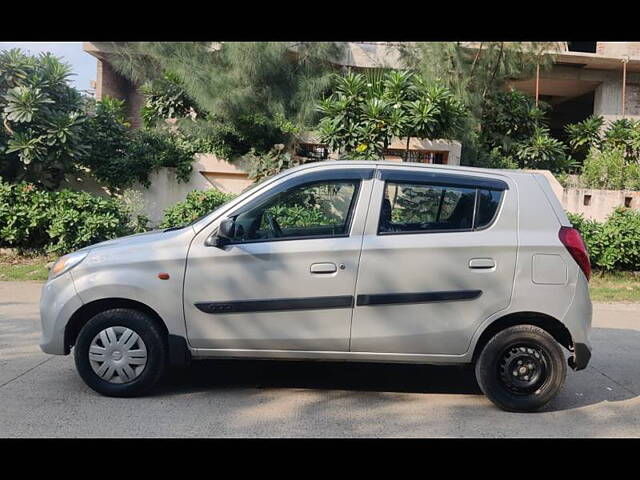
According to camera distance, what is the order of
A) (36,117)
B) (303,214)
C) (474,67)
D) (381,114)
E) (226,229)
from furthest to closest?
(474,67)
(381,114)
(36,117)
(303,214)
(226,229)

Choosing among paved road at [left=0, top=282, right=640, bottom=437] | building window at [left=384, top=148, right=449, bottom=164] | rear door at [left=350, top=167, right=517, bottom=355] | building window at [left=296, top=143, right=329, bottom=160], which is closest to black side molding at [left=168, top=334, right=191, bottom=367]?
paved road at [left=0, top=282, right=640, bottom=437]

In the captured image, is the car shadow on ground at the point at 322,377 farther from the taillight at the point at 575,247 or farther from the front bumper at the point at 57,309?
the taillight at the point at 575,247

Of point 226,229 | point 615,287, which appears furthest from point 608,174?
point 226,229

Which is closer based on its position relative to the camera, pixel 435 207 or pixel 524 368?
pixel 524 368

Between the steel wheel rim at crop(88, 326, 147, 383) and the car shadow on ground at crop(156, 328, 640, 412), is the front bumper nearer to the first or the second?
the steel wheel rim at crop(88, 326, 147, 383)

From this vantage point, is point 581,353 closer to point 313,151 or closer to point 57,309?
point 57,309

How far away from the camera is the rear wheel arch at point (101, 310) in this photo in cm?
423

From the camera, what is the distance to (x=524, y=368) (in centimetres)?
420

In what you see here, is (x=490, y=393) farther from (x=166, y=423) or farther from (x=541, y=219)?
(x=166, y=423)

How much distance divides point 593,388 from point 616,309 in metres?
4.18

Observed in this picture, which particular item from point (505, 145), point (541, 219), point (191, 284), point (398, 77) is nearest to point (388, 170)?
point (541, 219)

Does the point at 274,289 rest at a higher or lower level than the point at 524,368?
higher

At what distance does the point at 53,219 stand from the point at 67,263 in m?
6.38

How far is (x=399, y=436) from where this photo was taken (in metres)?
3.74
